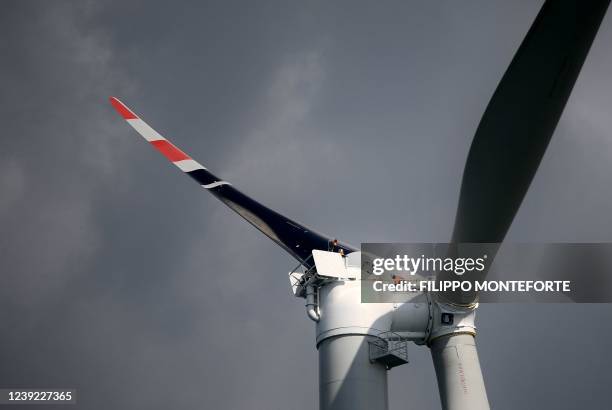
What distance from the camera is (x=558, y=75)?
18.6m

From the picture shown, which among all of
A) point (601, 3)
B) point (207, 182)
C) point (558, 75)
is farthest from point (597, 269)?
point (207, 182)

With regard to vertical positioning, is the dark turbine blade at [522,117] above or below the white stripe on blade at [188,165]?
below

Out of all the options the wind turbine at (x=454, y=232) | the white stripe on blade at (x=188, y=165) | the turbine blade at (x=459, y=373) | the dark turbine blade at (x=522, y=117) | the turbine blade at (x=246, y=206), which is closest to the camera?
the dark turbine blade at (x=522, y=117)

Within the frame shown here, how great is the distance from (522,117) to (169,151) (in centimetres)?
1934

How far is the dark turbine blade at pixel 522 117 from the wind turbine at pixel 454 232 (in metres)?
0.03

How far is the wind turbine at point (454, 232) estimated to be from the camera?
60.1ft

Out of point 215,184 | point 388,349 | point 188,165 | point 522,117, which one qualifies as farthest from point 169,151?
point 522,117

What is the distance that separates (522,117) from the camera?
19938mm

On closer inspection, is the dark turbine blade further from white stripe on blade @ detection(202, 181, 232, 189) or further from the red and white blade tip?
the red and white blade tip

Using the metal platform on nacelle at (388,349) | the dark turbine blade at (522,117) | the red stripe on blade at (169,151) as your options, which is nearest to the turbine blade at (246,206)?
the red stripe on blade at (169,151)

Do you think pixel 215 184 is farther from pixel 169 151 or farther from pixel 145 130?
pixel 145 130

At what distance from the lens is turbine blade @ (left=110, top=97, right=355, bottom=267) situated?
31172 mm

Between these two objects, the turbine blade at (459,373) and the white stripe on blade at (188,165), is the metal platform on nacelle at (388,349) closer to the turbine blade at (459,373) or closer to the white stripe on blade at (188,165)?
the turbine blade at (459,373)

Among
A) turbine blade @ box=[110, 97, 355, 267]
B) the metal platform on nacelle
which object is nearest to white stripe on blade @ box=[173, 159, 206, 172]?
turbine blade @ box=[110, 97, 355, 267]
